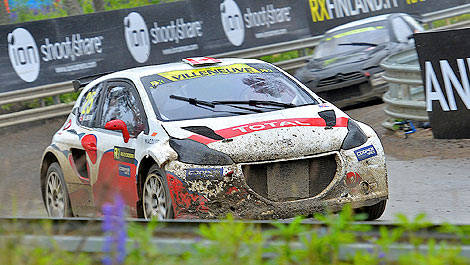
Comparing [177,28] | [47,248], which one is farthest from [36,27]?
[47,248]

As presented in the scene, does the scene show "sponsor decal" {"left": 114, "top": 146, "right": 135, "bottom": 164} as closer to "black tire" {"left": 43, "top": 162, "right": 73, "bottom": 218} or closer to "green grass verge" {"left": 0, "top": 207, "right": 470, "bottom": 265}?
"black tire" {"left": 43, "top": 162, "right": 73, "bottom": 218}

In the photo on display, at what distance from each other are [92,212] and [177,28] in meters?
12.2

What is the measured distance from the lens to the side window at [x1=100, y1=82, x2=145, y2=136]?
24.5ft

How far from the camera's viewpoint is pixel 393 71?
12.2 meters

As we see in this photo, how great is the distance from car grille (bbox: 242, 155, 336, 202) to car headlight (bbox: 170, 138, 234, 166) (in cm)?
19

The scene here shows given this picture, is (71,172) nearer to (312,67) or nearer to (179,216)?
(179,216)

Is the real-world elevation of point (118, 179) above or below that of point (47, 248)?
below

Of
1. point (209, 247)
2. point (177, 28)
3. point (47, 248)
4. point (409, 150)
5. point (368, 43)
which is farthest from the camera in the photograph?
point (177, 28)

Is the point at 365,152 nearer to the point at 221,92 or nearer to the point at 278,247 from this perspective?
the point at 221,92

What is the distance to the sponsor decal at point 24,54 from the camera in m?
16.9

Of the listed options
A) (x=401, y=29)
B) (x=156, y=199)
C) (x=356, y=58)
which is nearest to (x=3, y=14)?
(x=401, y=29)

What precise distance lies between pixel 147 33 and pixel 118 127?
11901 mm

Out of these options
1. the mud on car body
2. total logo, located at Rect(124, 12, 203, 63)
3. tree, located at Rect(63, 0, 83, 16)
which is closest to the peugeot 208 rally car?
the mud on car body

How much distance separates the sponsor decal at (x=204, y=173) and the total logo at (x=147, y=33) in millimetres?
12610
